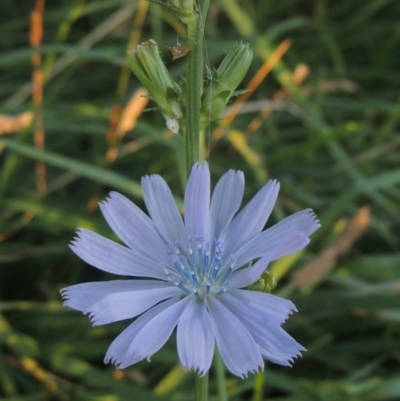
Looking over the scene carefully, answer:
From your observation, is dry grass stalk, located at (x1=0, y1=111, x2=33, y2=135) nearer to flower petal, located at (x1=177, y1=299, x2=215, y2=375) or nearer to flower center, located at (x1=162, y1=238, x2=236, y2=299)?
flower center, located at (x1=162, y1=238, x2=236, y2=299)

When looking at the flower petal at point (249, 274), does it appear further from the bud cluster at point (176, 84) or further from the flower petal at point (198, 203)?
the bud cluster at point (176, 84)

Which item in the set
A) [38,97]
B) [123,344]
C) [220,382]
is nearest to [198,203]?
[123,344]

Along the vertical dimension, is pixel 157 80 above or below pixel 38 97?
below

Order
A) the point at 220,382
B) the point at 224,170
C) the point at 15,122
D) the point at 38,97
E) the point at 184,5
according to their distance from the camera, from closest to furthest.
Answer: the point at 184,5 → the point at 220,382 → the point at 15,122 → the point at 38,97 → the point at 224,170

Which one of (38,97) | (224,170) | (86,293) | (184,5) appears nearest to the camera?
(184,5)

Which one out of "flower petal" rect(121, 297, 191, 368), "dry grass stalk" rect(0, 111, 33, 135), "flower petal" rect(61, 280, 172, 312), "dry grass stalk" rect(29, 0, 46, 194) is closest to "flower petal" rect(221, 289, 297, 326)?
"flower petal" rect(121, 297, 191, 368)

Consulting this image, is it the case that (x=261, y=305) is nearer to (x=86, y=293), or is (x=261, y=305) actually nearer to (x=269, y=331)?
(x=269, y=331)

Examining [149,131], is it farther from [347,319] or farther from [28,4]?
[28,4]

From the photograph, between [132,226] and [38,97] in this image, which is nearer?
[132,226]
